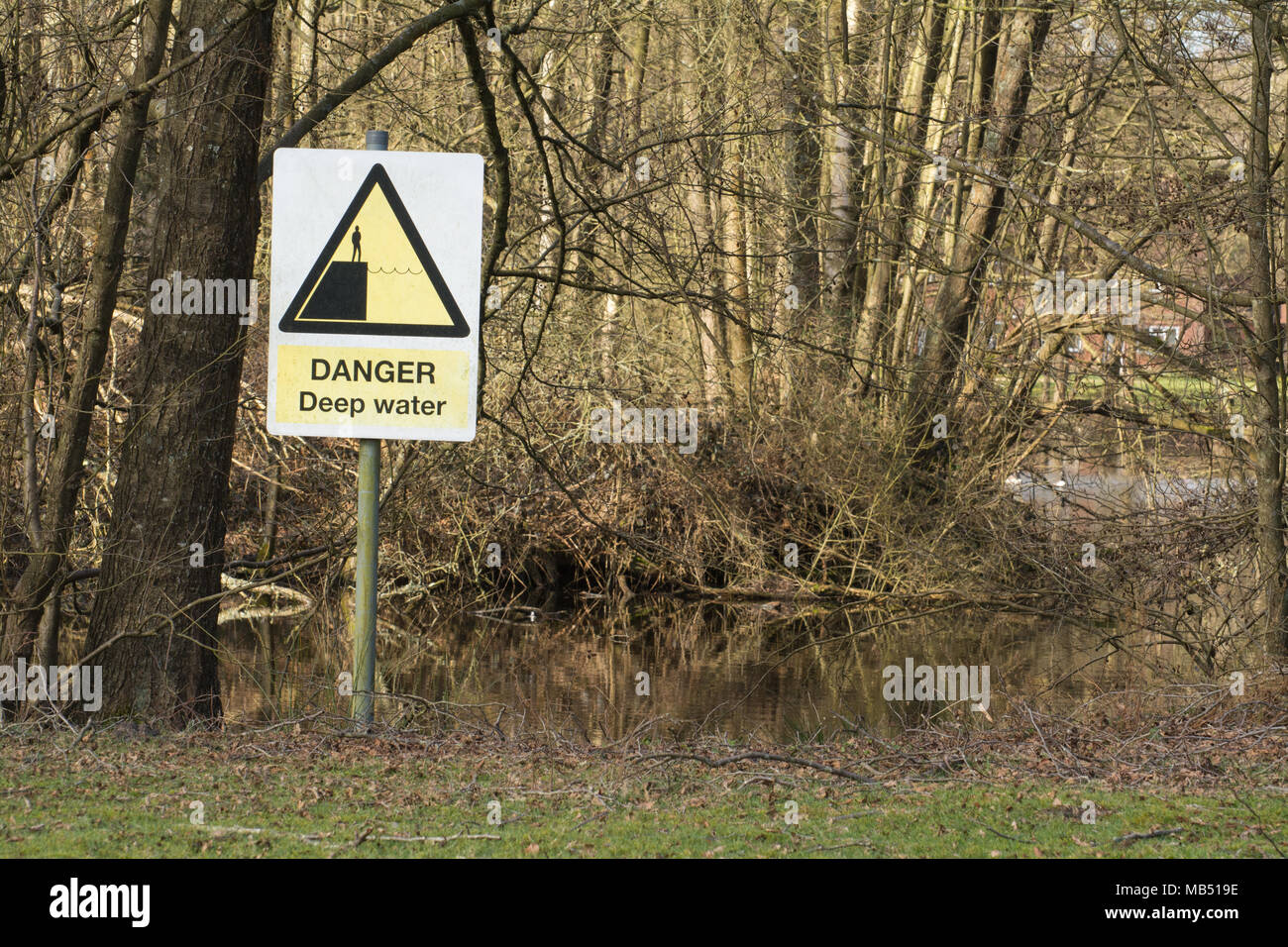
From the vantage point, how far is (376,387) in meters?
6.40

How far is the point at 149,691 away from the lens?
8633 millimetres

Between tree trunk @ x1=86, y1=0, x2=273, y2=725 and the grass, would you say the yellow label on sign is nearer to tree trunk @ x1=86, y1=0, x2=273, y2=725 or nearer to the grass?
the grass

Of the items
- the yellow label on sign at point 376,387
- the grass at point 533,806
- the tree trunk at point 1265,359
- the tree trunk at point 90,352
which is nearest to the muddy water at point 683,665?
the tree trunk at point 1265,359

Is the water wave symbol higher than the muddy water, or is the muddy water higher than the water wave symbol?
the water wave symbol

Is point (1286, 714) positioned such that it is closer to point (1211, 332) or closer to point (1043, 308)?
point (1211, 332)

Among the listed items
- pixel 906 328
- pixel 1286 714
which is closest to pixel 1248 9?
pixel 1286 714

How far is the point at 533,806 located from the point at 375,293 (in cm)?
250

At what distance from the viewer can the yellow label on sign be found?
251 inches

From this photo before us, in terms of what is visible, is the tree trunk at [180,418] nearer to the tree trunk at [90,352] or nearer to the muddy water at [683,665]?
the tree trunk at [90,352]

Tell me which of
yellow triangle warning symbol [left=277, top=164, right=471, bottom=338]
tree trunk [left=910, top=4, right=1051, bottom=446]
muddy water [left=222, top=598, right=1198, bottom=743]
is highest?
tree trunk [left=910, top=4, right=1051, bottom=446]

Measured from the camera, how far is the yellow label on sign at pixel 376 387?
638cm

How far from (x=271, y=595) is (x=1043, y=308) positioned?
32.7 feet

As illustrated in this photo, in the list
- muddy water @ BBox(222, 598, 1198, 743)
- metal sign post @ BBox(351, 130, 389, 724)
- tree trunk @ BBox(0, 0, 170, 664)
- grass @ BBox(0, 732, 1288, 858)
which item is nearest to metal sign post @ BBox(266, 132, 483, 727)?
metal sign post @ BBox(351, 130, 389, 724)

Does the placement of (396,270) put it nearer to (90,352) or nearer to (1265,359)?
(90,352)
